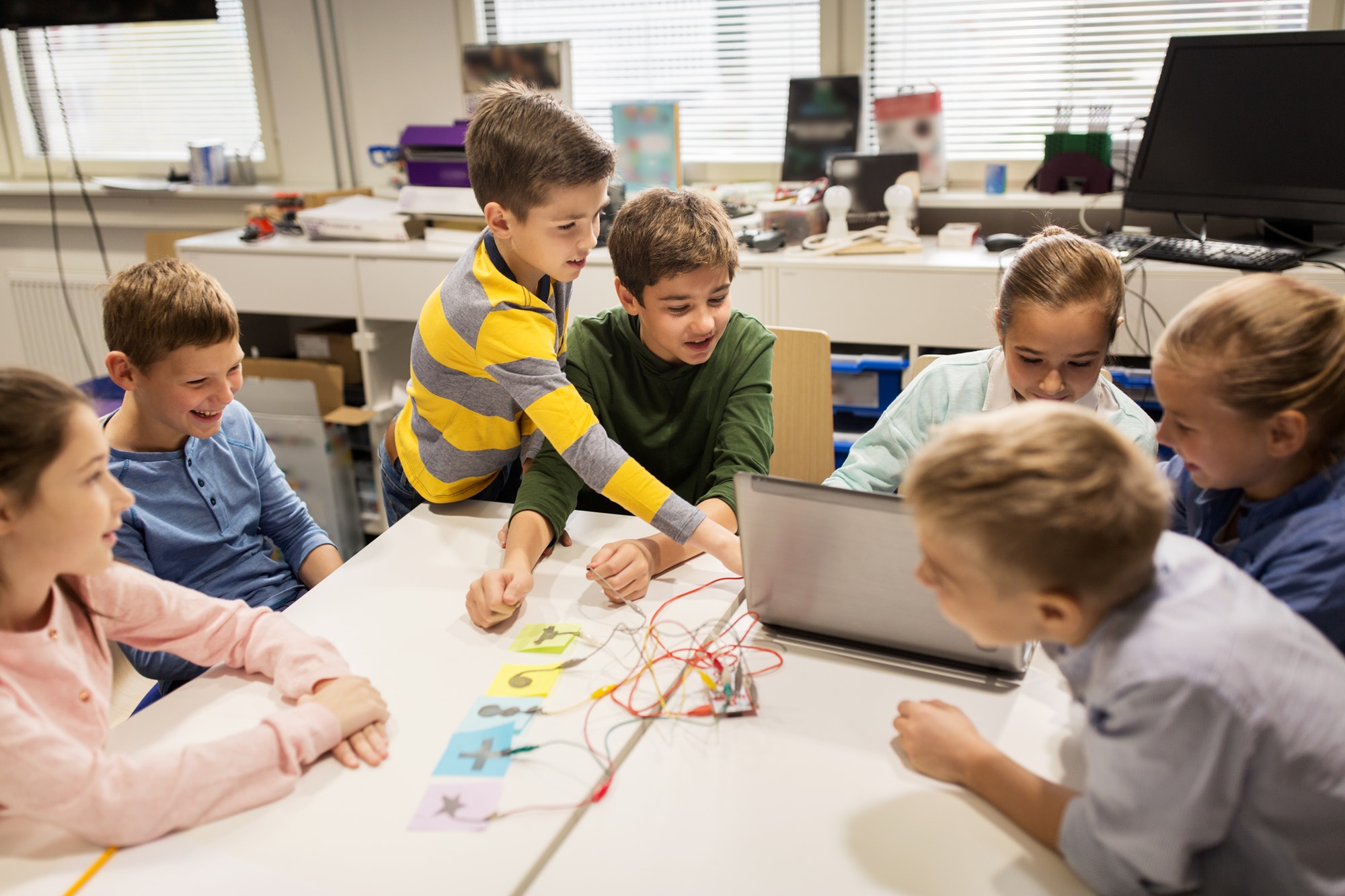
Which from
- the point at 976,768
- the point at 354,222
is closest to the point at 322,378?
the point at 354,222

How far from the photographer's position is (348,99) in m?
3.44

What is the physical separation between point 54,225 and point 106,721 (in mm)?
3744

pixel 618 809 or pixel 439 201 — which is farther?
pixel 439 201

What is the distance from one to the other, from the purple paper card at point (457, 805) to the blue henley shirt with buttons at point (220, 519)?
28.2 inches

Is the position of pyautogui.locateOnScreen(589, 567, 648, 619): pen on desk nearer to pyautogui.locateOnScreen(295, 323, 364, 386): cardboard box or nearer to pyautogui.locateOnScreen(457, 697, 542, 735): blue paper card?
pyautogui.locateOnScreen(457, 697, 542, 735): blue paper card

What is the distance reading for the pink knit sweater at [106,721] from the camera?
32.1 inches

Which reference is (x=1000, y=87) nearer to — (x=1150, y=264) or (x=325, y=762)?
(x=1150, y=264)

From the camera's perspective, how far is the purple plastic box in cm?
292

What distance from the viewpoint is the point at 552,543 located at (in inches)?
54.9

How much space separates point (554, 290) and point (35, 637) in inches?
34.7

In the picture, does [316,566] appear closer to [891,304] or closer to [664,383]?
[664,383]

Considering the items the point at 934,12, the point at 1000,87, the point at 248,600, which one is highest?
the point at 934,12

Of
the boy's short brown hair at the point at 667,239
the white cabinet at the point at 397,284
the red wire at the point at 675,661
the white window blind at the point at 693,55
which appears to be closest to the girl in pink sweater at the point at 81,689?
the red wire at the point at 675,661

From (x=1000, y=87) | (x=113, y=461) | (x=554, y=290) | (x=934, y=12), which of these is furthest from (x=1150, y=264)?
(x=113, y=461)
